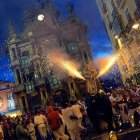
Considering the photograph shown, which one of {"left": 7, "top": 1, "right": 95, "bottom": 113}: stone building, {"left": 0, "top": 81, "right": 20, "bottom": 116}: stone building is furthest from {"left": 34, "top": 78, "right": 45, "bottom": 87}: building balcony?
{"left": 0, "top": 81, "right": 20, "bottom": 116}: stone building

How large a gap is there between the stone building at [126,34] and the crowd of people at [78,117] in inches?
493

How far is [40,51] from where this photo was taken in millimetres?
47438

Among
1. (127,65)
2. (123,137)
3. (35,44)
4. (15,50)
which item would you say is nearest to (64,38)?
(35,44)

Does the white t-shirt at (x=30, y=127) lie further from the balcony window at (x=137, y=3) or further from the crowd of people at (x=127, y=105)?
the balcony window at (x=137, y=3)

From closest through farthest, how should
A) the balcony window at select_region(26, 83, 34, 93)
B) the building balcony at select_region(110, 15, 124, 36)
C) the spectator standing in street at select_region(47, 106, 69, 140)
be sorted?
Result: the spectator standing in street at select_region(47, 106, 69, 140) < the building balcony at select_region(110, 15, 124, 36) < the balcony window at select_region(26, 83, 34, 93)

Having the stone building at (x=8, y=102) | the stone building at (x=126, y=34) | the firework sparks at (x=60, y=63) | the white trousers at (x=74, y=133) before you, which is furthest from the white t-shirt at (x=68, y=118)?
the stone building at (x=8, y=102)

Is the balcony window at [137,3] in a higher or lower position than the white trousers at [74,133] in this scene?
higher

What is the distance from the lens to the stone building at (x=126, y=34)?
2650cm

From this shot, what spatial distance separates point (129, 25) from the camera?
90.2 ft

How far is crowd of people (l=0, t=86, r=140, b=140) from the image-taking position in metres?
7.50

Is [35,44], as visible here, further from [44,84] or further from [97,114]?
[97,114]

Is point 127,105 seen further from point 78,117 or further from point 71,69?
point 71,69

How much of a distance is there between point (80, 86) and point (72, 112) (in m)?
33.4

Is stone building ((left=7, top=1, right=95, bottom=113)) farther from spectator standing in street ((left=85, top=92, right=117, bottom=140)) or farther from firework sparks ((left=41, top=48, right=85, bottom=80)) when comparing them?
spectator standing in street ((left=85, top=92, right=117, bottom=140))
